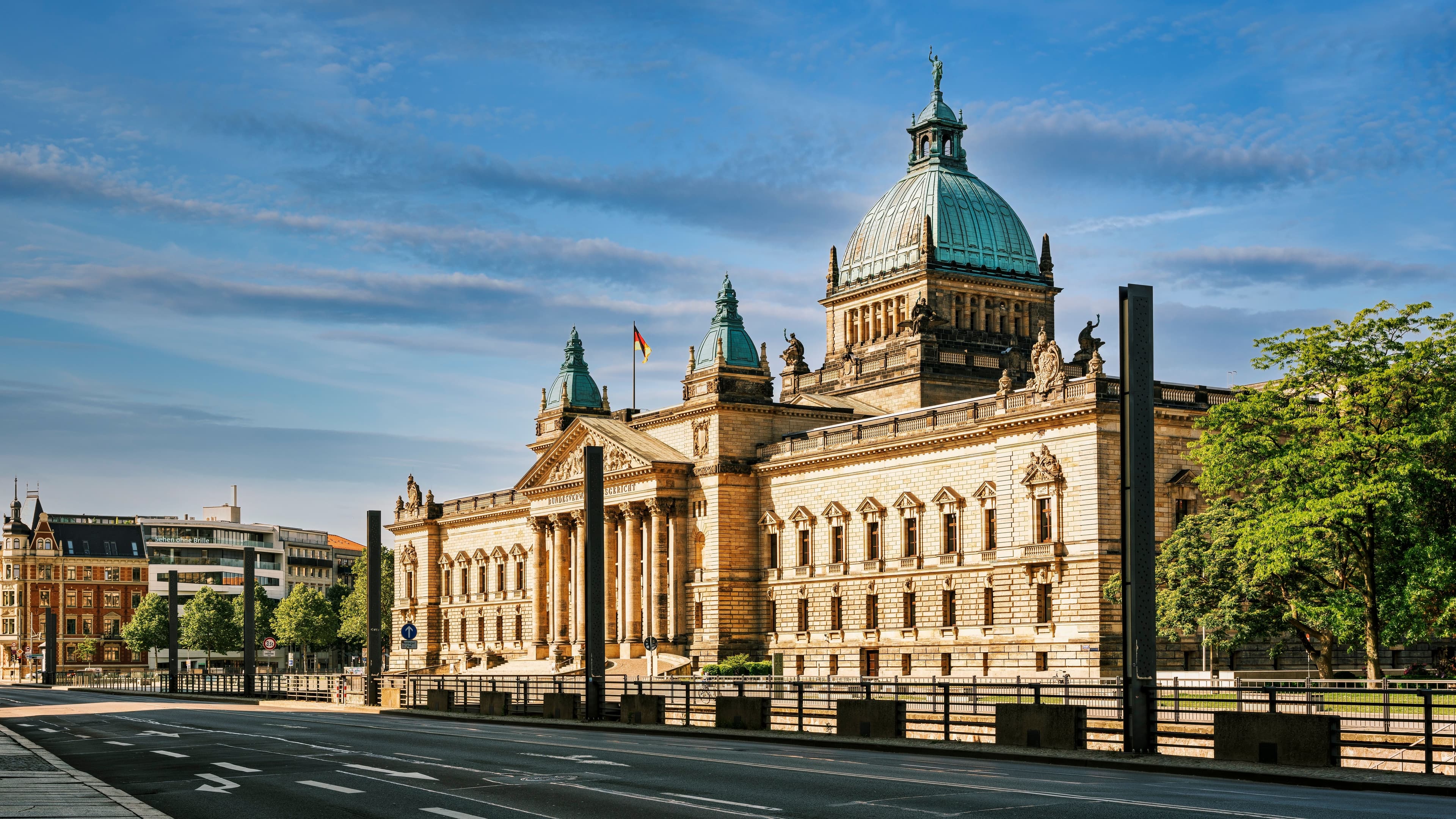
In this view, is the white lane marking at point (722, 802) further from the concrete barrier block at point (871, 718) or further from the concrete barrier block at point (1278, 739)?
the concrete barrier block at point (871, 718)

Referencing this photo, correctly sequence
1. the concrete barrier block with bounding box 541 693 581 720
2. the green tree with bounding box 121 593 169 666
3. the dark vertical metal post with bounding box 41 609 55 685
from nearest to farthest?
the concrete barrier block with bounding box 541 693 581 720, the dark vertical metal post with bounding box 41 609 55 685, the green tree with bounding box 121 593 169 666

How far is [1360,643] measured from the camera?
62969 mm

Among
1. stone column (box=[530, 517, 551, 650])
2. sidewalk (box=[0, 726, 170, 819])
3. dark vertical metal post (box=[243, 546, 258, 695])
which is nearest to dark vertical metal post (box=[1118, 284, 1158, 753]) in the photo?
sidewalk (box=[0, 726, 170, 819])

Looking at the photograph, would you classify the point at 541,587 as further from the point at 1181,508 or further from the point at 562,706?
the point at 562,706

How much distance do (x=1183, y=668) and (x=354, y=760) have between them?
49.5 metres

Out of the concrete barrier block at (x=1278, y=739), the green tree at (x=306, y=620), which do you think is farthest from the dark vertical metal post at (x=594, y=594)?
the green tree at (x=306, y=620)

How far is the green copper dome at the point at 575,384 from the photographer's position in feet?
408

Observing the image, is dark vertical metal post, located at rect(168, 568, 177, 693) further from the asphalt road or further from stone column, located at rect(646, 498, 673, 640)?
the asphalt road

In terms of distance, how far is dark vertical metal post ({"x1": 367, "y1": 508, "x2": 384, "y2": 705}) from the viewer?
6819 centimetres

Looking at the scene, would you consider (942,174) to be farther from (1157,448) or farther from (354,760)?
(354,760)

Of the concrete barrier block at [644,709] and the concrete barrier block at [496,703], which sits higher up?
the concrete barrier block at [644,709]

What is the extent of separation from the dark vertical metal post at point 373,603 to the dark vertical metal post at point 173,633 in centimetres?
2554

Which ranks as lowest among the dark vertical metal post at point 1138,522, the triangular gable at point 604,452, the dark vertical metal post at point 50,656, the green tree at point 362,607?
the dark vertical metal post at point 50,656

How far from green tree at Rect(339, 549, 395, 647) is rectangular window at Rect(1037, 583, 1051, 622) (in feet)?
260
